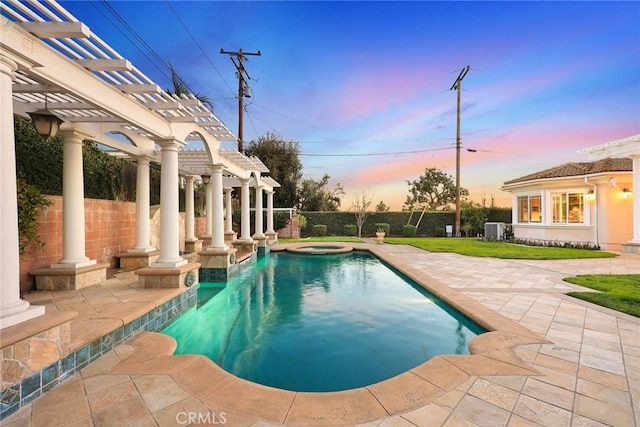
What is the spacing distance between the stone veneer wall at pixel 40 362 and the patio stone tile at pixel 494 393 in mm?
3616

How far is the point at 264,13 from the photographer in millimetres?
10109

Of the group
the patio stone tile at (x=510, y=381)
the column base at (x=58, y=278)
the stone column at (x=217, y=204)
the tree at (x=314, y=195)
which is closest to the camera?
the patio stone tile at (x=510, y=381)

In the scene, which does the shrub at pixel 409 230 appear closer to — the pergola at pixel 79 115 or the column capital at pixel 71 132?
the pergola at pixel 79 115

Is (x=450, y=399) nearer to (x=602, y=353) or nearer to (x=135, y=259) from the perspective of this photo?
(x=602, y=353)

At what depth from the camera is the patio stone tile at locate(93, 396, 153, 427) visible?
205cm

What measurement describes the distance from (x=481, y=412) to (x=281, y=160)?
23.3 m

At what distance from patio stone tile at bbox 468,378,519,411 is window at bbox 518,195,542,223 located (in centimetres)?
1592

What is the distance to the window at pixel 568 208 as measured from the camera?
44.7 feet

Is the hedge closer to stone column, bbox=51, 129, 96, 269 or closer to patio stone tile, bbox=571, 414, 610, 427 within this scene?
stone column, bbox=51, 129, 96, 269

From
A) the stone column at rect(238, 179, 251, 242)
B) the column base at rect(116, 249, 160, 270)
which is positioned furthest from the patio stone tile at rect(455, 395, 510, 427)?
the stone column at rect(238, 179, 251, 242)

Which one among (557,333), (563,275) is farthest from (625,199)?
(557,333)

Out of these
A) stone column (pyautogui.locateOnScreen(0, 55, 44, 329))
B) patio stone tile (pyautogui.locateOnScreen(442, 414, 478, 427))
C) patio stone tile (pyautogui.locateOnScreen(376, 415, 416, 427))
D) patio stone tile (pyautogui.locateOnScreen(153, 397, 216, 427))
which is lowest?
patio stone tile (pyautogui.locateOnScreen(376, 415, 416, 427))

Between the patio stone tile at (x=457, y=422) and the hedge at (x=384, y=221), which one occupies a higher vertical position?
the hedge at (x=384, y=221)

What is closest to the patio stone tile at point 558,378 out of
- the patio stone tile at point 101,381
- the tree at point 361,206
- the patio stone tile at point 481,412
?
the patio stone tile at point 481,412
